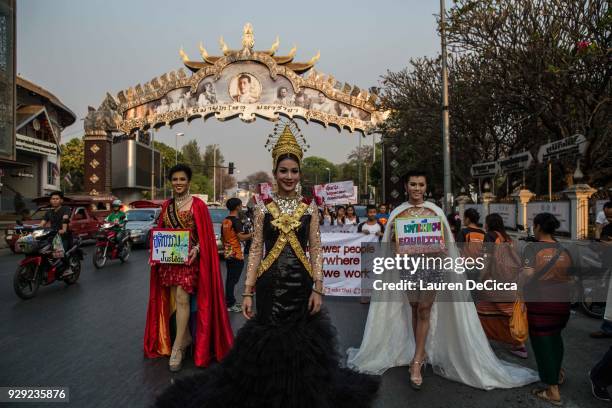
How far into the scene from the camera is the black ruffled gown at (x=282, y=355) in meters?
2.49

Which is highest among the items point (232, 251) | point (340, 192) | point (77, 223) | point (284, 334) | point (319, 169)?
point (319, 169)

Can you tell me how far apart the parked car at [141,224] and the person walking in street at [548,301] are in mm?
13519

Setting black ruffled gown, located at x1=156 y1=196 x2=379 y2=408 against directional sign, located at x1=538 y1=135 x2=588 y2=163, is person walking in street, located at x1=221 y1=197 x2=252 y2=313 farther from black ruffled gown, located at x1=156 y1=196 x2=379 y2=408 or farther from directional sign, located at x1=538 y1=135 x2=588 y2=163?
directional sign, located at x1=538 y1=135 x2=588 y2=163

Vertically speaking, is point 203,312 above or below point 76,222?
below

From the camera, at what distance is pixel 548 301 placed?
11.3 ft

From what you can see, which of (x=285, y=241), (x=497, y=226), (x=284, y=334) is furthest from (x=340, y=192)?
(x=284, y=334)

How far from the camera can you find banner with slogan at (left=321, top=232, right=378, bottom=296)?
763 centimetres

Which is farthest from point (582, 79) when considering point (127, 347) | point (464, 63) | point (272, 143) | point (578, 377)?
point (127, 347)

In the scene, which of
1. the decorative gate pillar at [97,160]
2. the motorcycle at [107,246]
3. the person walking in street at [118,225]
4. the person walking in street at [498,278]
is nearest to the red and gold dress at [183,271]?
the person walking in street at [498,278]

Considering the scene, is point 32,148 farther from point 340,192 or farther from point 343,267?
point 343,267

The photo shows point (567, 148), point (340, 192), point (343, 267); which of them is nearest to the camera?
point (343, 267)

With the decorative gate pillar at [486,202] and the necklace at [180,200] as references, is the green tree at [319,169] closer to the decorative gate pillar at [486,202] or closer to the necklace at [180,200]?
the decorative gate pillar at [486,202]

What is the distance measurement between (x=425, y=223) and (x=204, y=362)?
2557mm

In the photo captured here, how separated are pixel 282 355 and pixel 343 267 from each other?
17.2ft
